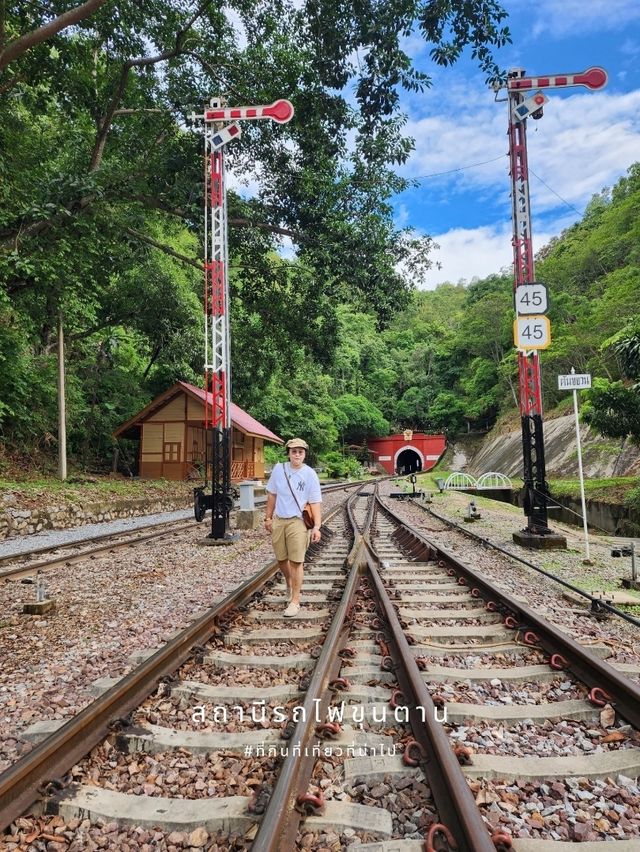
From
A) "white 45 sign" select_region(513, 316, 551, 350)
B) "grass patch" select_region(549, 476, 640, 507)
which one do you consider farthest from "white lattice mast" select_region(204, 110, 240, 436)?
"grass patch" select_region(549, 476, 640, 507)

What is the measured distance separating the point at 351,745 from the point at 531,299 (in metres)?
8.20

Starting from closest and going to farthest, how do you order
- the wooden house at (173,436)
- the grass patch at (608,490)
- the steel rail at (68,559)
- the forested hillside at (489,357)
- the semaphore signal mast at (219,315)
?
the steel rail at (68,559) < the semaphore signal mast at (219,315) < the grass patch at (608,490) < the forested hillside at (489,357) < the wooden house at (173,436)

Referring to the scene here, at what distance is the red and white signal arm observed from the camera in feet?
28.3

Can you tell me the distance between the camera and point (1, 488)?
39.9 ft

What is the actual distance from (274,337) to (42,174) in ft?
24.9

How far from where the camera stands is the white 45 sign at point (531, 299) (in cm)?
863

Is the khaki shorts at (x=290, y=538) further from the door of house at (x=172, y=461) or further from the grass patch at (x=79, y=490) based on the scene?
the door of house at (x=172, y=461)

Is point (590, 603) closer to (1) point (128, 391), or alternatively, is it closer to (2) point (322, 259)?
(2) point (322, 259)

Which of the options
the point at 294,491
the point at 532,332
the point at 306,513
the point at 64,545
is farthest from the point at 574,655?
the point at 64,545

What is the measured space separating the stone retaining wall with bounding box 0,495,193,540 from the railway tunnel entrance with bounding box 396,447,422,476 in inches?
1712

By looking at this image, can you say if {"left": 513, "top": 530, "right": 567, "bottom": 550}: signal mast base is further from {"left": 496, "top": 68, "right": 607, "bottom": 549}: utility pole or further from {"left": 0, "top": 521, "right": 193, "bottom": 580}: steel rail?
{"left": 0, "top": 521, "right": 193, "bottom": 580}: steel rail

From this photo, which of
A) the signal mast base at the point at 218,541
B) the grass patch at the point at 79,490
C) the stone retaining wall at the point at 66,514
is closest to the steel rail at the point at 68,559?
the signal mast base at the point at 218,541

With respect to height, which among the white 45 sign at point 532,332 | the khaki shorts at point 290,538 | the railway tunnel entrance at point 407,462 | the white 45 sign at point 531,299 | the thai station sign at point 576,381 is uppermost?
the white 45 sign at point 531,299

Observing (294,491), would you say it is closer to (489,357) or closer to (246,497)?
(246,497)
